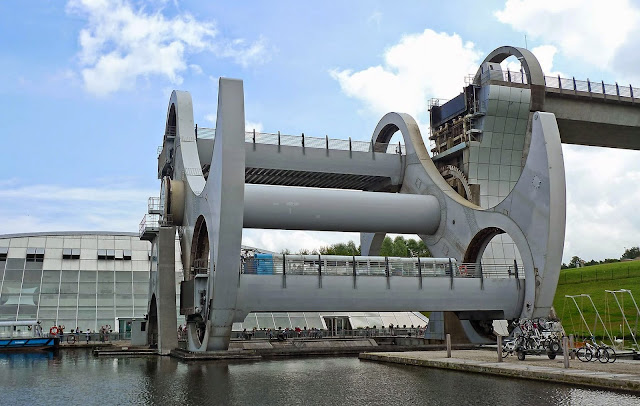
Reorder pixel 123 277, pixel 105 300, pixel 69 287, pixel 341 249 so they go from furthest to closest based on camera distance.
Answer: pixel 341 249, pixel 123 277, pixel 69 287, pixel 105 300

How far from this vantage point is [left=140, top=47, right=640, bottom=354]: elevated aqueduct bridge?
1155 inches

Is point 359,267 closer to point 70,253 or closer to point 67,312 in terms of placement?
point 67,312

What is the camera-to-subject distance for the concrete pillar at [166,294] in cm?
3416

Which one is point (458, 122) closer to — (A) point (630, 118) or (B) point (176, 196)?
(A) point (630, 118)

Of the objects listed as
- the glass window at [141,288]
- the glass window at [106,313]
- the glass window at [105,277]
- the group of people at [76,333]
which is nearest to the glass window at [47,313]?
the group of people at [76,333]

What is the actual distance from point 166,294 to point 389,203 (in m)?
13.3

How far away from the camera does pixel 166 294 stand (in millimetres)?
35031

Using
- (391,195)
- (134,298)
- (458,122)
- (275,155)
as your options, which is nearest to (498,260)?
(391,195)

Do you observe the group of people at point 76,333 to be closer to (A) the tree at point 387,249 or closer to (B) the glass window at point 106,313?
(B) the glass window at point 106,313

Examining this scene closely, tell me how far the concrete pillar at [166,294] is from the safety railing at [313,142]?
7462 mm

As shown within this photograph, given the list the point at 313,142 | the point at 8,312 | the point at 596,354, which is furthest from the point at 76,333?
the point at 596,354

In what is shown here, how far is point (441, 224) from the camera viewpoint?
3953 centimetres

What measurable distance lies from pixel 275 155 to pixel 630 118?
23.4m

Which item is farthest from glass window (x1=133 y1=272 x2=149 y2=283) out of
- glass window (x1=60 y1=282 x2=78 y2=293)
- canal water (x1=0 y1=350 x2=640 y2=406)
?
canal water (x1=0 y1=350 x2=640 y2=406)
